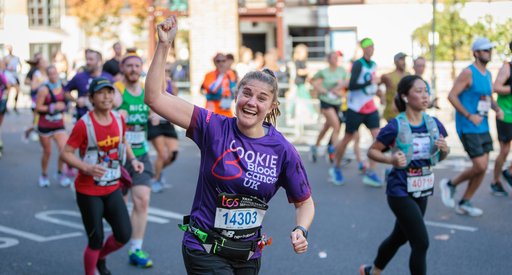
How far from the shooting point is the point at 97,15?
30703 mm

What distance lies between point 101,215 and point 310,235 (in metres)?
2.68

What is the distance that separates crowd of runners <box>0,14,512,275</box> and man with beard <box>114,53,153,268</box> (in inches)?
0.4

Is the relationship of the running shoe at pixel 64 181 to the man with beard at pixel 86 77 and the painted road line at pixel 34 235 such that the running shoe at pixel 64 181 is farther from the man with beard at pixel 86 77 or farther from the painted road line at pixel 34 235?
the painted road line at pixel 34 235

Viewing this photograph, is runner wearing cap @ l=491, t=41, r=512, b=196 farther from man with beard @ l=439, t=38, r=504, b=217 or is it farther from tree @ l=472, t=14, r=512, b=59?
tree @ l=472, t=14, r=512, b=59

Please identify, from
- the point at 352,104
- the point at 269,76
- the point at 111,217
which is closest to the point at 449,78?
the point at 352,104

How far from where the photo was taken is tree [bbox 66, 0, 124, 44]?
94.6 feet

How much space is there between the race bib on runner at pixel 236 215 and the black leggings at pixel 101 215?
222 centimetres

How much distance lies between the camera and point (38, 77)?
13.5 meters

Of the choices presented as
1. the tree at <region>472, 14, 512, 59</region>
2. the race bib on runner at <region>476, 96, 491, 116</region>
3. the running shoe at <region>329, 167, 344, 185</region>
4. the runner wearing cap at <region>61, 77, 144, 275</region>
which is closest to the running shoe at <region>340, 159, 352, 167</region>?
the running shoe at <region>329, 167, 344, 185</region>

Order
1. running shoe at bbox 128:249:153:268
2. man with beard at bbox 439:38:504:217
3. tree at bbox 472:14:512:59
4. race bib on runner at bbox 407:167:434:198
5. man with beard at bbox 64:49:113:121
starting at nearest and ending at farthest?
race bib on runner at bbox 407:167:434:198
running shoe at bbox 128:249:153:268
man with beard at bbox 439:38:504:217
man with beard at bbox 64:49:113:121
tree at bbox 472:14:512:59

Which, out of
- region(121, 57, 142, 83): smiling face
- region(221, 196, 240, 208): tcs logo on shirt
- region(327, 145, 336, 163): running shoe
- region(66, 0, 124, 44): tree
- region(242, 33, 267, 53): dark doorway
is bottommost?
region(327, 145, 336, 163): running shoe

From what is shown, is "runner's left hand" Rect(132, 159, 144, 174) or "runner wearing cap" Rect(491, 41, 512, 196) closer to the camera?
"runner's left hand" Rect(132, 159, 144, 174)

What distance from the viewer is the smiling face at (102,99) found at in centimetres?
636

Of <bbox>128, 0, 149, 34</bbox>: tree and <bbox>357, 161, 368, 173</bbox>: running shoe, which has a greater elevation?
<bbox>128, 0, 149, 34</bbox>: tree
